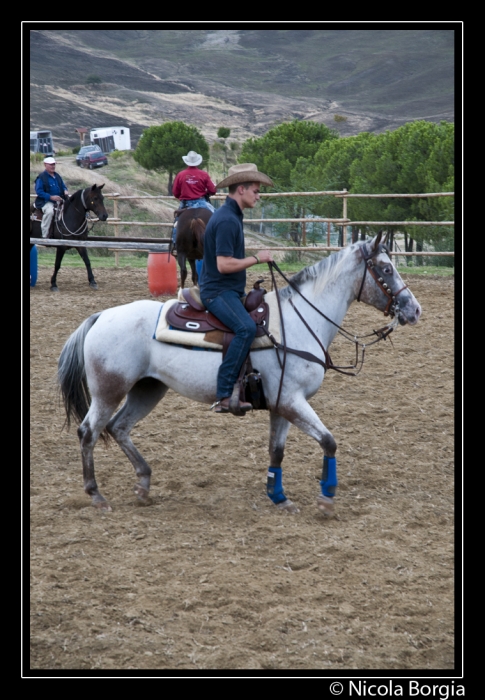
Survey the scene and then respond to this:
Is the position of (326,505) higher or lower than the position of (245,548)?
higher

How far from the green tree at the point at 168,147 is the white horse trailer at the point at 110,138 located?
13.6 m

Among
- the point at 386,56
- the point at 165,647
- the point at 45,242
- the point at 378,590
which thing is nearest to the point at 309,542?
the point at 378,590

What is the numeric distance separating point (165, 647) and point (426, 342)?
6828mm

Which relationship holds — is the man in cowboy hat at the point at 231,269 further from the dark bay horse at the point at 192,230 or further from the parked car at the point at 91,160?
the parked car at the point at 91,160

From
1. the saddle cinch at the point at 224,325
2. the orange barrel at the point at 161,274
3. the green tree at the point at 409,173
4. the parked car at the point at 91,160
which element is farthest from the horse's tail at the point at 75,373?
the parked car at the point at 91,160

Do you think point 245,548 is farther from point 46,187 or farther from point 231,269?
point 46,187

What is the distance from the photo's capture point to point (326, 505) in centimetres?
443

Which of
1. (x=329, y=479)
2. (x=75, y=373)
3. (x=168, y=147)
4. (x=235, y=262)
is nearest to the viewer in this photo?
(x=235, y=262)

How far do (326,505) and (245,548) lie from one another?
2.23 ft

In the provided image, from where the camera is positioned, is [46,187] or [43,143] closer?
[46,187]

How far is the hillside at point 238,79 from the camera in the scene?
80125 millimetres

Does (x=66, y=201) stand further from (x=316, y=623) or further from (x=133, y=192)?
(x=133, y=192)

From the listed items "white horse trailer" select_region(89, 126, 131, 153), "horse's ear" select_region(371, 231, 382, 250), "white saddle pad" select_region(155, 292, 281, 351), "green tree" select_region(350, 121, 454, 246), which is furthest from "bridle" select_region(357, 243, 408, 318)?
"white horse trailer" select_region(89, 126, 131, 153)

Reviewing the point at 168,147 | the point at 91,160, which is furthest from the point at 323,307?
the point at 91,160
